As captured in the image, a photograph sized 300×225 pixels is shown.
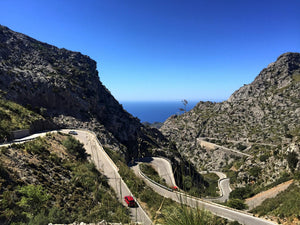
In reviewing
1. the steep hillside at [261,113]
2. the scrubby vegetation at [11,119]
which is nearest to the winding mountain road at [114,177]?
the scrubby vegetation at [11,119]

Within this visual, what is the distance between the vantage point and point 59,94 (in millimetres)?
44250

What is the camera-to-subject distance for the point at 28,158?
1422cm

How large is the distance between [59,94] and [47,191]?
1519 inches

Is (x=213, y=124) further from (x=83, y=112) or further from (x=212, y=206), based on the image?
(x=212, y=206)

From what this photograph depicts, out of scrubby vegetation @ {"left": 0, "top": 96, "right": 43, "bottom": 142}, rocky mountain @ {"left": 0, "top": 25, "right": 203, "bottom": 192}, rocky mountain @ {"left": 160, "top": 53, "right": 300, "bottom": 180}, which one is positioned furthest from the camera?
rocky mountain @ {"left": 160, "top": 53, "right": 300, "bottom": 180}

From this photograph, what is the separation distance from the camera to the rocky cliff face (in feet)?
124

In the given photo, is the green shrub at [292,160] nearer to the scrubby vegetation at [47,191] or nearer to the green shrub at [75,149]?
the scrubby vegetation at [47,191]

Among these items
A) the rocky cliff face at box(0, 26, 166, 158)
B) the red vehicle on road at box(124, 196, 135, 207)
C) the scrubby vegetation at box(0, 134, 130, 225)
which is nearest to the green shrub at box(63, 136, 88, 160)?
the scrubby vegetation at box(0, 134, 130, 225)

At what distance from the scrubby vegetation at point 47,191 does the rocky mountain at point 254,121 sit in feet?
142

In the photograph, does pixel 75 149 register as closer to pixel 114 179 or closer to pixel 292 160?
pixel 114 179

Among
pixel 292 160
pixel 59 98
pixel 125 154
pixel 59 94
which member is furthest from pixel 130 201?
pixel 59 94

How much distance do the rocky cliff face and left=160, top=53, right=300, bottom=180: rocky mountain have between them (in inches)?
1080

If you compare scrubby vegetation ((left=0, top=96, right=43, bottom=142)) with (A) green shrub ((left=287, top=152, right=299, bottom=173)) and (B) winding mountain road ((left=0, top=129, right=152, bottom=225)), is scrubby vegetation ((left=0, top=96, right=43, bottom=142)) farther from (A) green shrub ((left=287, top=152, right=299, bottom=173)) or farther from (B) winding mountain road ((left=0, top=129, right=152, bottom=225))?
(A) green shrub ((left=287, top=152, right=299, bottom=173))

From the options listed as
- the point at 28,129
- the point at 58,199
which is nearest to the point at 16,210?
the point at 58,199
